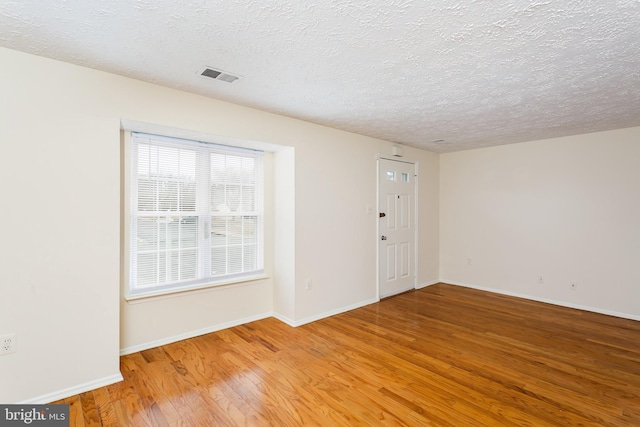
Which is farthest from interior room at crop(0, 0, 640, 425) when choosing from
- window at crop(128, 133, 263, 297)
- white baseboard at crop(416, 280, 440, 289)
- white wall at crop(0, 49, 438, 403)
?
white baseboard at crop(416, 280, 440, 289)

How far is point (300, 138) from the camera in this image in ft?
11.7

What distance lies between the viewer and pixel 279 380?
2391 mm

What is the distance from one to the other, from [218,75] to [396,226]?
11.3ft

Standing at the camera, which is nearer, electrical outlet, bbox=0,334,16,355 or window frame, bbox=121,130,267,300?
electrical outlet, bbox=0,334,16,355

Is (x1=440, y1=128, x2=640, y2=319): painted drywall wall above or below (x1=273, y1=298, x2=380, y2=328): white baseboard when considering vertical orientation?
above

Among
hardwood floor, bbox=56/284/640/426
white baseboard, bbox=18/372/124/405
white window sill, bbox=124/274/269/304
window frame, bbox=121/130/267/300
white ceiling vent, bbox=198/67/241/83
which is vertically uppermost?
white ceiling vent, bbox=198/67/241/83

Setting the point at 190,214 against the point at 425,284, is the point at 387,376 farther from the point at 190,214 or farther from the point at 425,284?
the point at 425,284

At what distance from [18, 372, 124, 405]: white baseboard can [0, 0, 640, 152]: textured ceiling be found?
2368 millimetres

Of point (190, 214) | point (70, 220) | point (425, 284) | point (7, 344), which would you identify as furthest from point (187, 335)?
point (425, 284)

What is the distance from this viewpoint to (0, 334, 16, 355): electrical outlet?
1.98 meters

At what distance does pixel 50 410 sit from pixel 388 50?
330cm

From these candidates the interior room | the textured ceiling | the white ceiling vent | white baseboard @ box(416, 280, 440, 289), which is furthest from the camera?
white baseboard @ box(416, 280, 440, 289)

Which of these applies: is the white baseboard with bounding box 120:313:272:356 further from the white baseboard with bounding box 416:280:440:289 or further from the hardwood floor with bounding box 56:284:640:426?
the white baseboard with bounding box 416:280:440:289

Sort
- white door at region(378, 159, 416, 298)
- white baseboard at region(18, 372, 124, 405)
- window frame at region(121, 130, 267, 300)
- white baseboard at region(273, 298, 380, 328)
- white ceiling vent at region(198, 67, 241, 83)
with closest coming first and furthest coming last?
1. white baseboard at region(18, 372, 124, 405)
2. white ceiling vent at region(198, 67, 241, 83)
3. window frame at region(121, 130, 267, 300)
4. white baseboard at region(273, 298, 380, 328)
5. white door at region(378, 159, 416, 298)
